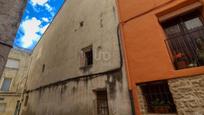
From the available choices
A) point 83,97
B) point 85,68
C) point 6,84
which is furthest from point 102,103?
point 6,84

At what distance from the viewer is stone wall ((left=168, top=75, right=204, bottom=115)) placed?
126 inches

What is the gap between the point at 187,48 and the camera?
409 centimetres

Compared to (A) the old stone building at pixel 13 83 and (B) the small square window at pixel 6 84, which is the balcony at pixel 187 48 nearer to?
(A) the old stone building at pixel 13 83

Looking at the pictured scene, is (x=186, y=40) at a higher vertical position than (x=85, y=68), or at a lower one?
higher

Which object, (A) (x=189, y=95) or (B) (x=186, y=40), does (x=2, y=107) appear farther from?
(B) (x=186, y=40)

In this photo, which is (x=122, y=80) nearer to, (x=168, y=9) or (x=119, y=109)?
(x=119, y=109)

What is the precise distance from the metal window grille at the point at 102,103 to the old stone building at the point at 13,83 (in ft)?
43.6

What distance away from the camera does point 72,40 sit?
859 centimetres

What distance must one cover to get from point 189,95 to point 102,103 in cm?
351

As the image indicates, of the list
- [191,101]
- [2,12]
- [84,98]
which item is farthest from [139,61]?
[2,12]

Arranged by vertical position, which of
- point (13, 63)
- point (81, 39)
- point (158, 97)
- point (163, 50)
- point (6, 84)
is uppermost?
point (13, 63)

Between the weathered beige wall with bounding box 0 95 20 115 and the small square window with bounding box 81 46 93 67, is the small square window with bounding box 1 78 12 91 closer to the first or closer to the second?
the weathered beige wall with bounding box 0 95 20 115

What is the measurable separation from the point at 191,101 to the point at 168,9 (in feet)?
10.8

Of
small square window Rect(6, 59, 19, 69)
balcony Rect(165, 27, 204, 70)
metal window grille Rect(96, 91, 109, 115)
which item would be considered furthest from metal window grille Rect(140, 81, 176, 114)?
small square window Rect(6, 59, 19, 69)
